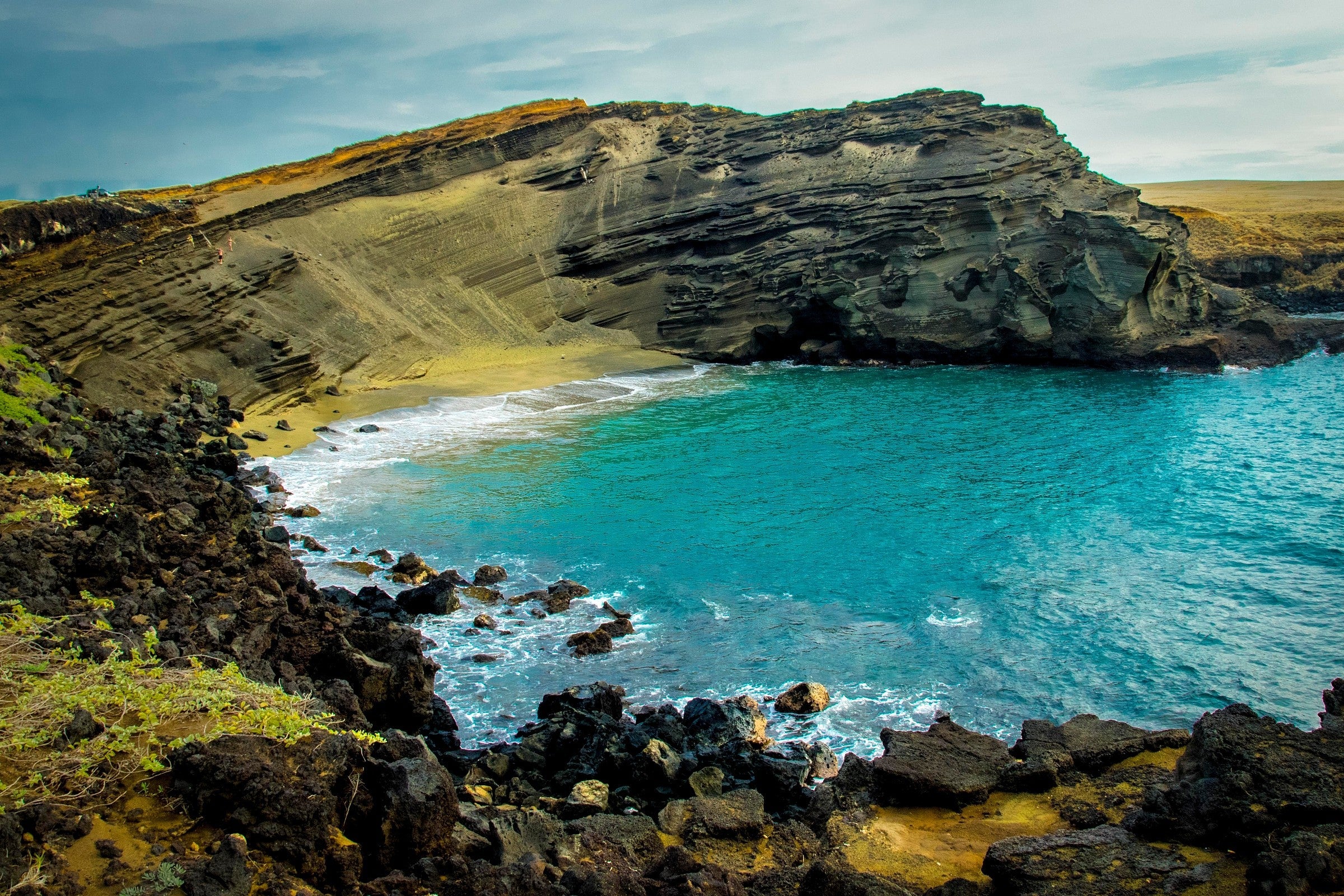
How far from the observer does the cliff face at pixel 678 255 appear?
1460 inches

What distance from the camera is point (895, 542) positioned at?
21.3 metres

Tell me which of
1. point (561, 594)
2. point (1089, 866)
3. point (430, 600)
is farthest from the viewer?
point (561, 594)

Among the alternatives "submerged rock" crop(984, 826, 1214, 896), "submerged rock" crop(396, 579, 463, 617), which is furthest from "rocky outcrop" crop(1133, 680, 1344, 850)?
"submerged rock" crop(396, 579, 463, 617)

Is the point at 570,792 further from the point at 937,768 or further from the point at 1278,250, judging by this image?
the point at 1278,250

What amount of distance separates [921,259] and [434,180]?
28523 mm

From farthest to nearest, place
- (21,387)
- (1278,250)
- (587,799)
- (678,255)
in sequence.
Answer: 1. (1278,250)
2. (678,255)
3. (21,387)
4. (587,799)

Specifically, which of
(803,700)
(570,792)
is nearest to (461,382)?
(803,700)

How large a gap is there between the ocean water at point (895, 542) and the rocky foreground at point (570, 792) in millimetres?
1787

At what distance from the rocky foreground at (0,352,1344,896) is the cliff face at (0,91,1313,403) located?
22.9 meters

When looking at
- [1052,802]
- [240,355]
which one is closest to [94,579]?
[1052,802]

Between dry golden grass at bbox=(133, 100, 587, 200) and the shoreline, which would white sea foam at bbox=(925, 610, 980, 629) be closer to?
the shoreline

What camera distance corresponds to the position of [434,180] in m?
52.4

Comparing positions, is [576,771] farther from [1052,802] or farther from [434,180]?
[434,180]

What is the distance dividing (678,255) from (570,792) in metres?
45.4
